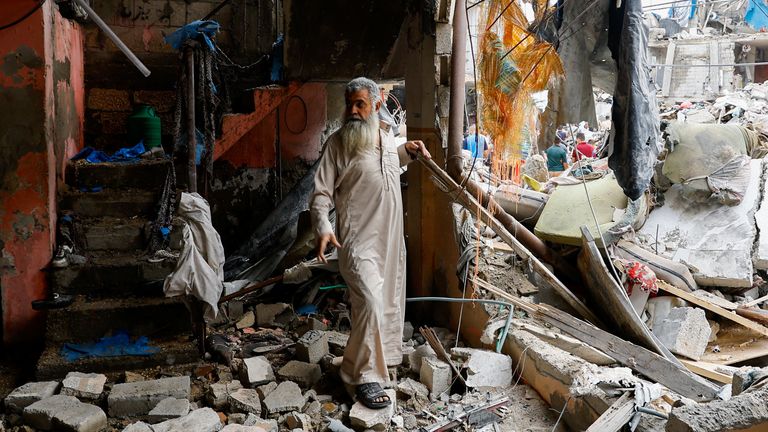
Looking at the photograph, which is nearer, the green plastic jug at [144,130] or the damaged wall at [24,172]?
the damaged wall at [24,172]

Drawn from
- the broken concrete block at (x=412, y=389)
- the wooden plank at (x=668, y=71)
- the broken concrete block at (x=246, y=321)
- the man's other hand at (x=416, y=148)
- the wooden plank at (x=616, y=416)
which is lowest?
the broken concrete block at (x=412, y=389)

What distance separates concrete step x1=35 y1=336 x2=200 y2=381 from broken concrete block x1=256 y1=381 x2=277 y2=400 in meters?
0.94

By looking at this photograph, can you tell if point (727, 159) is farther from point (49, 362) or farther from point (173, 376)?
point (49, 362)

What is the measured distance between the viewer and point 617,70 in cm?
457

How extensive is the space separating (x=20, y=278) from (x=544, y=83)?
4746mm

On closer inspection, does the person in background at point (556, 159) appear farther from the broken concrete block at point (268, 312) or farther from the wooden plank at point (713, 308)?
the broken concrete block at point (268, 312)

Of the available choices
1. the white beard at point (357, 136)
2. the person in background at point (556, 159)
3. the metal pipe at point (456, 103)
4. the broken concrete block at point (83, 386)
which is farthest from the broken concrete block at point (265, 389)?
the person in background at point (556, 159)

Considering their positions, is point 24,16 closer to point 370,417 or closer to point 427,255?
point 427,255

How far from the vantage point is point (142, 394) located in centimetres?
445

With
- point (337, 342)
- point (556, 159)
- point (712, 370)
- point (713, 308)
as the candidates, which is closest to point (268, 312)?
point (337, 342)

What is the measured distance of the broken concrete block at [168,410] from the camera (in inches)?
165

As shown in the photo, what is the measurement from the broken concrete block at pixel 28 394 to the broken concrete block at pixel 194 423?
1.05m

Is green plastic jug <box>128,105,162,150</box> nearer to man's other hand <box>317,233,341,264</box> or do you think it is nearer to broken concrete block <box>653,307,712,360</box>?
man's other hand <box>317,233,341,264</box>

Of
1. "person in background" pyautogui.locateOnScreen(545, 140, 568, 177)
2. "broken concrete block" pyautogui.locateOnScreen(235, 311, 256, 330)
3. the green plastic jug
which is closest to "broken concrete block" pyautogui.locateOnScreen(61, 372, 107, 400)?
"broken concrete block" pyautogui.locateOnScreen(235, 311, 256, 330)
